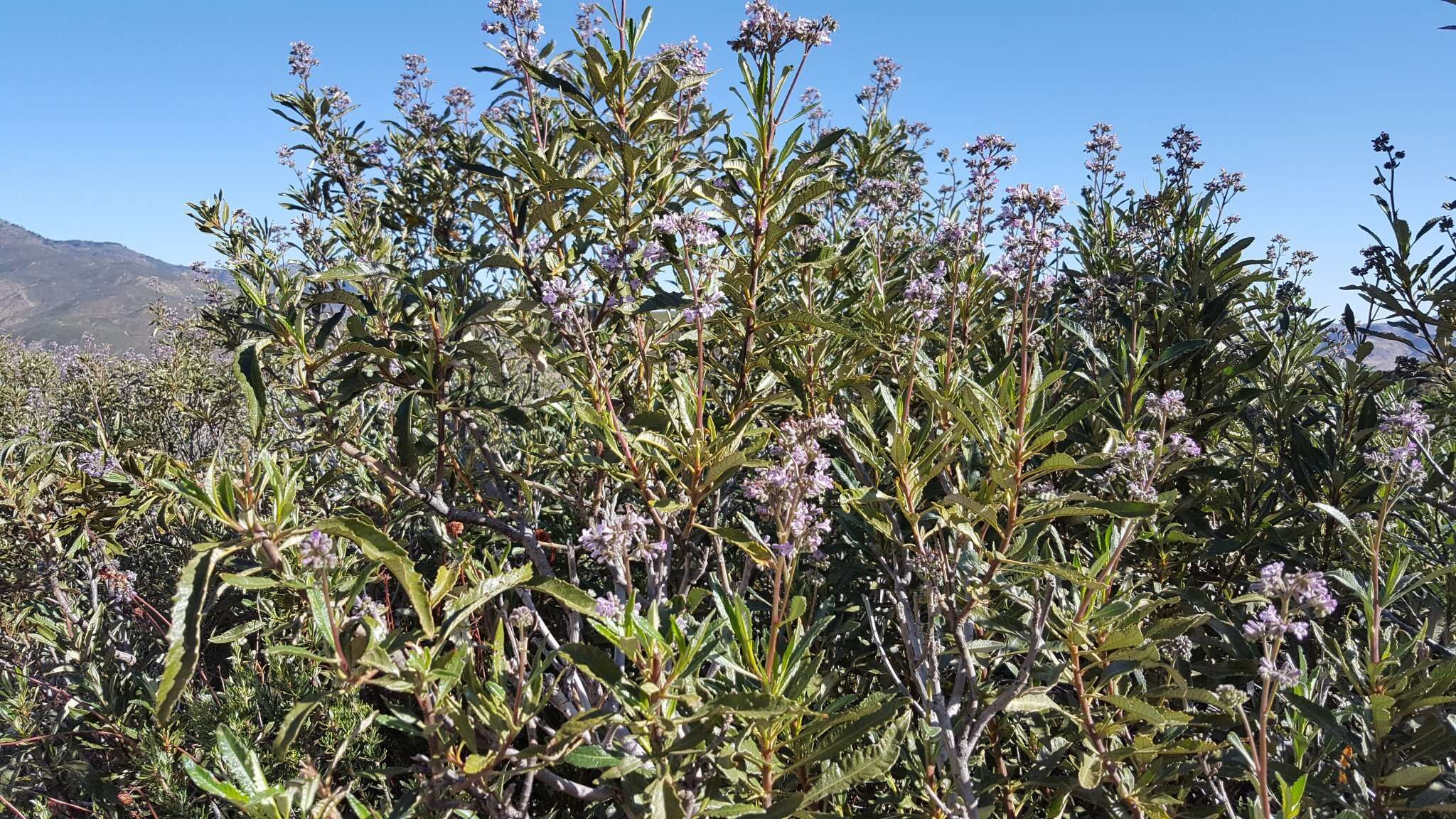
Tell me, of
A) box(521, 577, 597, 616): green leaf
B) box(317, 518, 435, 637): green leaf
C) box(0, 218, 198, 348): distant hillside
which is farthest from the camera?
box(0, 218, 198, 348): distant hillside

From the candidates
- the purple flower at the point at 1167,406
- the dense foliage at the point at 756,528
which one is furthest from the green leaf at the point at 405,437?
the purple flower at the point at 1167,406

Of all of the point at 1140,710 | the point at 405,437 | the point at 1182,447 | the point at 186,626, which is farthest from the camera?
the point at 405,437

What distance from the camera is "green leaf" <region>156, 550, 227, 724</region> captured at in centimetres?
143

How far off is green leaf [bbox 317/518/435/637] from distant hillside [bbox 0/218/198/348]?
7139cm

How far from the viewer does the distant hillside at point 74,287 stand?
7806cm

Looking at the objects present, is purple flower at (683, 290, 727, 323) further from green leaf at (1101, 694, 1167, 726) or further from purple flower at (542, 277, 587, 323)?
green leaf at (1101, 694, 1167, 726)

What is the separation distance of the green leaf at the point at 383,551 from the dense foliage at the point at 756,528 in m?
0.02

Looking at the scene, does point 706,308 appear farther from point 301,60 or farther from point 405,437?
point 301,60

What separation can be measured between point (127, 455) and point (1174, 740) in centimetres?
463

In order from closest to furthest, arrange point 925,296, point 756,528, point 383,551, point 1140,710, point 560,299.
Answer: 1. point 383,551
2. point 1140,710
3. point 560,299
4. point 925,296
5. point 756,528

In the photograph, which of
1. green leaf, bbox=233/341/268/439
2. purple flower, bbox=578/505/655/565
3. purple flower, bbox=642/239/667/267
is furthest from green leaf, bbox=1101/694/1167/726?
green leaf, bbox=233/341/268/439

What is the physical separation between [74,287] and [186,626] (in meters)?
162

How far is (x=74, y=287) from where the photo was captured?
11881 centimetres

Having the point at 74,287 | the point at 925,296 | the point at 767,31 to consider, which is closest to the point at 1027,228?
the point at 925,296
